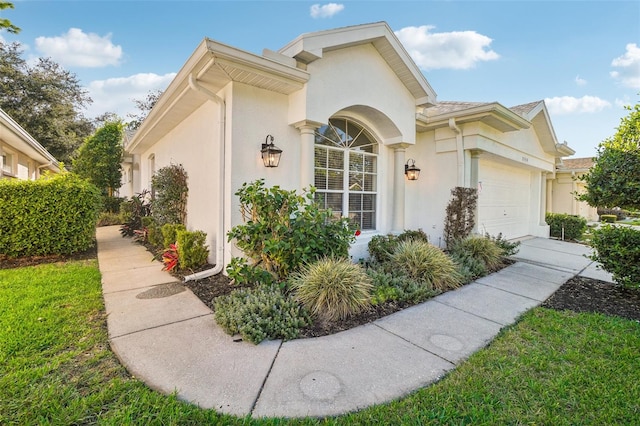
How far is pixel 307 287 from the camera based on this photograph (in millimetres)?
3930

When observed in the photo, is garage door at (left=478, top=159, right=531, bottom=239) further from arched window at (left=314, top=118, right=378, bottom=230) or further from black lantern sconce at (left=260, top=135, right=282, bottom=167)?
black lantern sconce at (left=260, top=135, right=282, bottom=167)

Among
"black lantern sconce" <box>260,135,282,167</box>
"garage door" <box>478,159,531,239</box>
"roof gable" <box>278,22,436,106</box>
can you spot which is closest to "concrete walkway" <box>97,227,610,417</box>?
"black lantern sconce" <box>260,135,282,167</box>

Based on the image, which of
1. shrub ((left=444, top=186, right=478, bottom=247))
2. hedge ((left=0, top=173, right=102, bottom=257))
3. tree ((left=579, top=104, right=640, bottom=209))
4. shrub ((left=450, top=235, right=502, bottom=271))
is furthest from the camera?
shrub ((left=444, top=186, right=478, bottom=247))

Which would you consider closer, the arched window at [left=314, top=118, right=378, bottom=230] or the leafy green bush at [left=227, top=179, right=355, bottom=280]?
the leafy green bush at [left=227, top=179, right=355, bottom=280]

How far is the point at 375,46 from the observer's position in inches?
252

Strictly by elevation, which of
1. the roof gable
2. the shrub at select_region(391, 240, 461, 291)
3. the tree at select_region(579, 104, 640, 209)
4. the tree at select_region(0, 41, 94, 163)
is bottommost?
the shrub at select_region(391, 240, 461, 291)

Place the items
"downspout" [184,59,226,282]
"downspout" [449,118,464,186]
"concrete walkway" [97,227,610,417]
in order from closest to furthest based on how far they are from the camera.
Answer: "concrete walkway" [97,227,610,417] < "downspout" [184,59,226,282] < "downspout" [449,118,464,186]

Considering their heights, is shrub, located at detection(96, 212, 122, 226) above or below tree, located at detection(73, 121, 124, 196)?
below

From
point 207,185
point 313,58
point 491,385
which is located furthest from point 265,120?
point 491,385

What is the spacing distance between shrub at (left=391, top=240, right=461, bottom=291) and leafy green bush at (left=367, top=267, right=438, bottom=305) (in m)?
0.22

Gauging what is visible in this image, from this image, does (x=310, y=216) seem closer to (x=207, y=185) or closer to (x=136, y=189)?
(x=207, y=185)

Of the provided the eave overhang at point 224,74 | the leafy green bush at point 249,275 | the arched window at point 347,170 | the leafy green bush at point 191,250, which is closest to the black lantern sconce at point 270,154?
the eave overhang at point 224,74

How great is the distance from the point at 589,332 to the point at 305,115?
514cm

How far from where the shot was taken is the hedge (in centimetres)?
585
